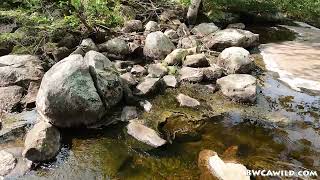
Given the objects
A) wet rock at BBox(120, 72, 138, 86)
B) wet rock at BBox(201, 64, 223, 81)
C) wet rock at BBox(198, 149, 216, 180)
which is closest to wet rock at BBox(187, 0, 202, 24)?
wet rock at BBox(201, 64, 223, 81)

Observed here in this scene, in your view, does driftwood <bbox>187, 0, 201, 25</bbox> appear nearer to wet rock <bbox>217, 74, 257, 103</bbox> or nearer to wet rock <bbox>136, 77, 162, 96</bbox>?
wet rock <bbox>217, 74, 257, 103</bbox>

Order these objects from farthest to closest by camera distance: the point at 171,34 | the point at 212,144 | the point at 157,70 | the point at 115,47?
the point at 171,34
the point at 115,47
the point at 157,70
the point at 212,144

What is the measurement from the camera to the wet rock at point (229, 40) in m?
11.4

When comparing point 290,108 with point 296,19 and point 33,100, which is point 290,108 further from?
point 296,19

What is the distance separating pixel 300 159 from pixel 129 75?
4.67 m

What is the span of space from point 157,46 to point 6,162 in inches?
226

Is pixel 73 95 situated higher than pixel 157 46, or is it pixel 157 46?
pixel 73 95

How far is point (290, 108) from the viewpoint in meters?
8.38

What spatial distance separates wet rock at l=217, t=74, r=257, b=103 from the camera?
8.58 meters

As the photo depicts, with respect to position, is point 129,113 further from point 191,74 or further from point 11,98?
point 11,98

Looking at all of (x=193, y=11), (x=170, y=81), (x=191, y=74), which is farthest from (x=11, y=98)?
(x=193, y=11)

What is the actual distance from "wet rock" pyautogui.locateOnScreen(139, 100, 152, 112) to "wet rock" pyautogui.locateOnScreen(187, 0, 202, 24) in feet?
19.3

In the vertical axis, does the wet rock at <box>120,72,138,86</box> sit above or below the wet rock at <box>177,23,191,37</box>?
below

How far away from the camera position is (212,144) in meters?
7.18
